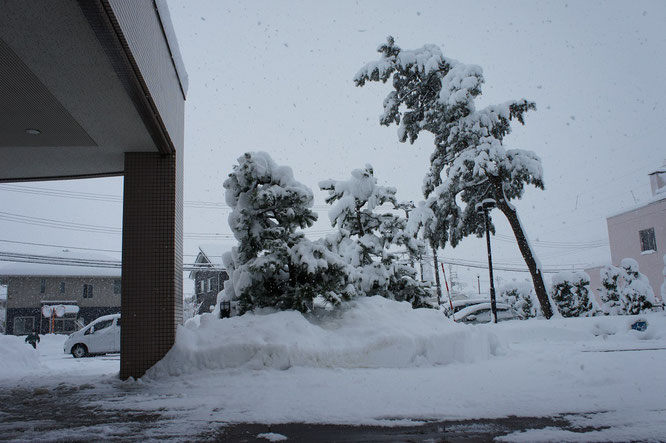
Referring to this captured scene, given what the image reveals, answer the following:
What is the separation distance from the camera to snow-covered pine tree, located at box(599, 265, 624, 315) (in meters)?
18.0

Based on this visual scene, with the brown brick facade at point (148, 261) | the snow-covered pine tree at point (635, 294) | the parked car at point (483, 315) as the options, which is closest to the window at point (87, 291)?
the parked car at point (483, 315)

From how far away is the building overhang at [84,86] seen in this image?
4234mm

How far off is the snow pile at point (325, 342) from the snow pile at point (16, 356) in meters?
5.54

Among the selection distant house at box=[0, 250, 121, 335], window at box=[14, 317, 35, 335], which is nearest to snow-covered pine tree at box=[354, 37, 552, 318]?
distant house at box=[0, 250, 121, 335]

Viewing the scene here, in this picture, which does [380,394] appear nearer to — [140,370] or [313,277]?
[313,277]

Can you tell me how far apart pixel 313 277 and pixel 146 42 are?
180 inches

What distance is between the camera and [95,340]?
18.4m

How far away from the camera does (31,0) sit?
12.7 feet

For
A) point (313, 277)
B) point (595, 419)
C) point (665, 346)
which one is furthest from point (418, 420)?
point (665, 346)

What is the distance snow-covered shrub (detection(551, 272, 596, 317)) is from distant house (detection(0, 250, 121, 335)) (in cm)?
3155

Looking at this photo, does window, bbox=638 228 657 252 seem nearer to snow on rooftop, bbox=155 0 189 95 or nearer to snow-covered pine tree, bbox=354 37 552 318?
snow-covered pine tree, bbox=354 37 552 318

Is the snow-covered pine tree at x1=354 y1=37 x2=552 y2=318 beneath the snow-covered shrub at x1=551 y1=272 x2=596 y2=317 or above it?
above

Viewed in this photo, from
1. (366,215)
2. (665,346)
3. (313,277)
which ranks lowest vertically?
(665,346)

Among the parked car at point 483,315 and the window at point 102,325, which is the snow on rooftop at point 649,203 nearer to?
the parked car at point 483,315
